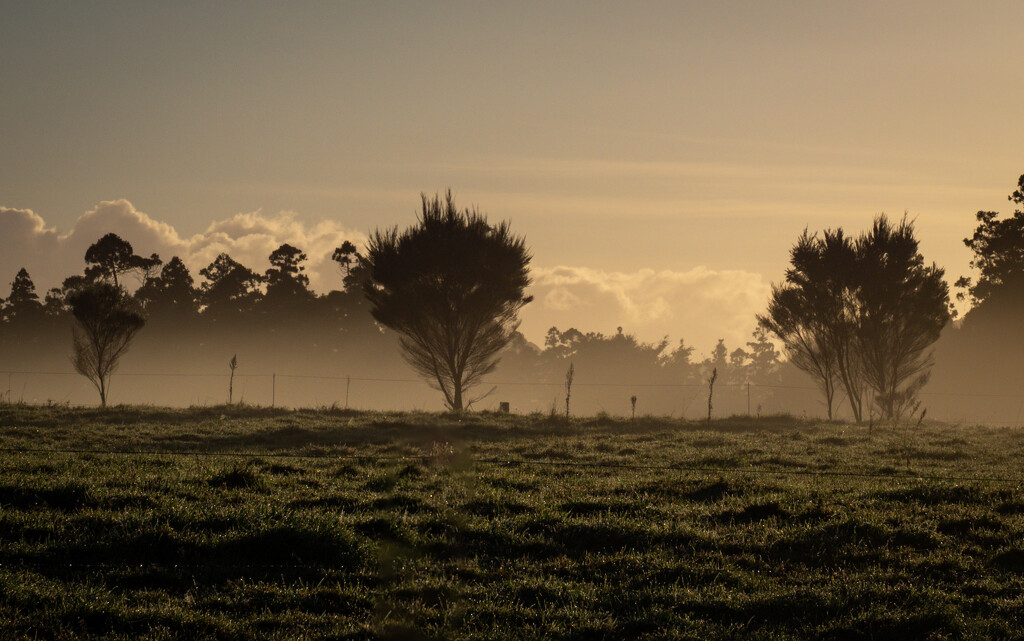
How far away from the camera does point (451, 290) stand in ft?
126

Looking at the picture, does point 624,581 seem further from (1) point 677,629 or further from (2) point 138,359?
(2) point 138,359

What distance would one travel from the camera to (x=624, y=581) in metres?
8.56

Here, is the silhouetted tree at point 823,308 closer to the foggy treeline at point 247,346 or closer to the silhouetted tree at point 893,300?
the silhouetted tree at point 893,300

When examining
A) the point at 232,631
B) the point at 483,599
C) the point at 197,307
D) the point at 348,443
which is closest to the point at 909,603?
the point at 483,599

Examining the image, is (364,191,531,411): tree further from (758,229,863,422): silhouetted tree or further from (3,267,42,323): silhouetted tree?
(3,267,42,323): silhouetted tree

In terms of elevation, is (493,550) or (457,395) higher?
(457,395)

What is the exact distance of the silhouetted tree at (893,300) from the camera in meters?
39.2

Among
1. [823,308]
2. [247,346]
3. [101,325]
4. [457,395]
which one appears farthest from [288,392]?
[823,308]

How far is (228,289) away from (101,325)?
4046cm

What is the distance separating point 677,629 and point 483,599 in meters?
1.72

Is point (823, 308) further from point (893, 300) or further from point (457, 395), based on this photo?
point (457, 395)

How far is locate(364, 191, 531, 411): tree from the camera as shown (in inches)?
1521

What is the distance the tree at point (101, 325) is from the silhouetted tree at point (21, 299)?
4773cm

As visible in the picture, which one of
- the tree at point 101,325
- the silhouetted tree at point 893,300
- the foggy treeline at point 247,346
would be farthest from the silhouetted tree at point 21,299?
the silhouetted tree at point 893,300
